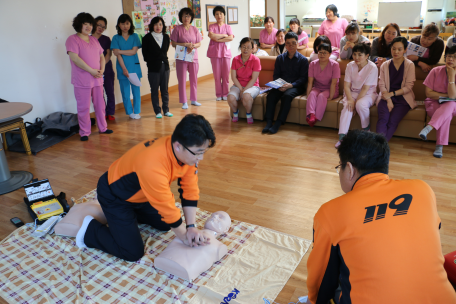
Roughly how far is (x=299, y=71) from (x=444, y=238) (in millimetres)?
2866

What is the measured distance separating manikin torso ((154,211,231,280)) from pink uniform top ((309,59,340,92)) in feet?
9.27

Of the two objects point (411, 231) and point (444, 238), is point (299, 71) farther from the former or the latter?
point (411, 231)

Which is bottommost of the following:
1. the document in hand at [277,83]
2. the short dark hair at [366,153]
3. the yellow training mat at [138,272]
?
the yellow training mat at [138,272]

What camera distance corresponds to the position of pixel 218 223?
7.75ft

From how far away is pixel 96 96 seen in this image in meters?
4.39

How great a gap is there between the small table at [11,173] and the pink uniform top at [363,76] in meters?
3.28

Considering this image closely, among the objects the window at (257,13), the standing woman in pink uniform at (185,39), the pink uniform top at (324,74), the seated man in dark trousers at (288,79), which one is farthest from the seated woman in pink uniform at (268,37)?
the window at (257,13)

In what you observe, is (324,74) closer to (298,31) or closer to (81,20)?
(298,31)

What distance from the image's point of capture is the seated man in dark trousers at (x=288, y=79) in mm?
4406

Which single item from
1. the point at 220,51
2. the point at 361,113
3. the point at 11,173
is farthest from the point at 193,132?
the point at 220,51

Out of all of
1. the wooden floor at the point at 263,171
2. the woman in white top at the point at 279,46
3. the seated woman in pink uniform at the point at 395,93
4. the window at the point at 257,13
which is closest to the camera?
the wooden floor at the point at 263,171

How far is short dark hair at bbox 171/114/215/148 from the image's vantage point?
1682mm

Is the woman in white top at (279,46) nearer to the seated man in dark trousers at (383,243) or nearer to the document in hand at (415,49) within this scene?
the document in hand at (415,49)

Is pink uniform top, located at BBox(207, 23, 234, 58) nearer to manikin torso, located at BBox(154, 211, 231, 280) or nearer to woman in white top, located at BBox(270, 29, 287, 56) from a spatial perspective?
woman in white top, located at BBox(270, 29, 287, 56)
